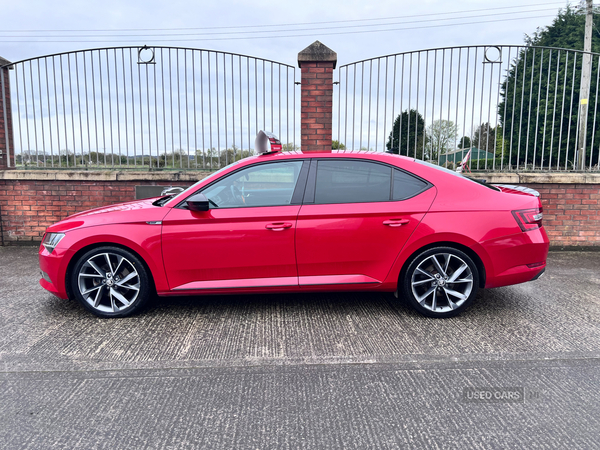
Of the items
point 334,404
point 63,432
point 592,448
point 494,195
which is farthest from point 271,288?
point 592,448

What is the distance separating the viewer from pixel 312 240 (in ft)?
11.9

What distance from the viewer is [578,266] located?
5.84 metres

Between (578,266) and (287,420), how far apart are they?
5.28m

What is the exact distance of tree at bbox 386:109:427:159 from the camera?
6.96 m

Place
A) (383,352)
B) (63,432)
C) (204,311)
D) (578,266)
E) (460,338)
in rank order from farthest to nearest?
(578,266) < (204,311) < (460,338) < (383,352) < (63,432)

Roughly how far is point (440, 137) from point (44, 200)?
22.1 ft

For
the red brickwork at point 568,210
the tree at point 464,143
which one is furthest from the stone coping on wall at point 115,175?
the red brickwork at point 568,210

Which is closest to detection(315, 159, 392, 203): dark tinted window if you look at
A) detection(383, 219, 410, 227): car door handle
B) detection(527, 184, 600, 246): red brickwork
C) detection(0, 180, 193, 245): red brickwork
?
detection(383, 219, 410, 227): car door handle

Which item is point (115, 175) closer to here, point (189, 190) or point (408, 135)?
point (189, 190)

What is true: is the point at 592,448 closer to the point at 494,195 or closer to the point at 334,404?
the point at 334,404

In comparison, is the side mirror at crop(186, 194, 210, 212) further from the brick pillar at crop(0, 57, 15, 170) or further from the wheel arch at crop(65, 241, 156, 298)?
the brick pillar at crop(0, 57, 15, 170)

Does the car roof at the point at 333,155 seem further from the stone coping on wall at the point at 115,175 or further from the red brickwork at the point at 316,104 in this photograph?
the stone coping on wall at the point at 115,175

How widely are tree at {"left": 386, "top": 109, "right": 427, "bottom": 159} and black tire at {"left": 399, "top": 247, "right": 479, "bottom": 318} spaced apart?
3.41m

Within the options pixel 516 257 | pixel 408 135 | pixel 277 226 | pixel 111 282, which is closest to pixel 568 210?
pixel 408 135
